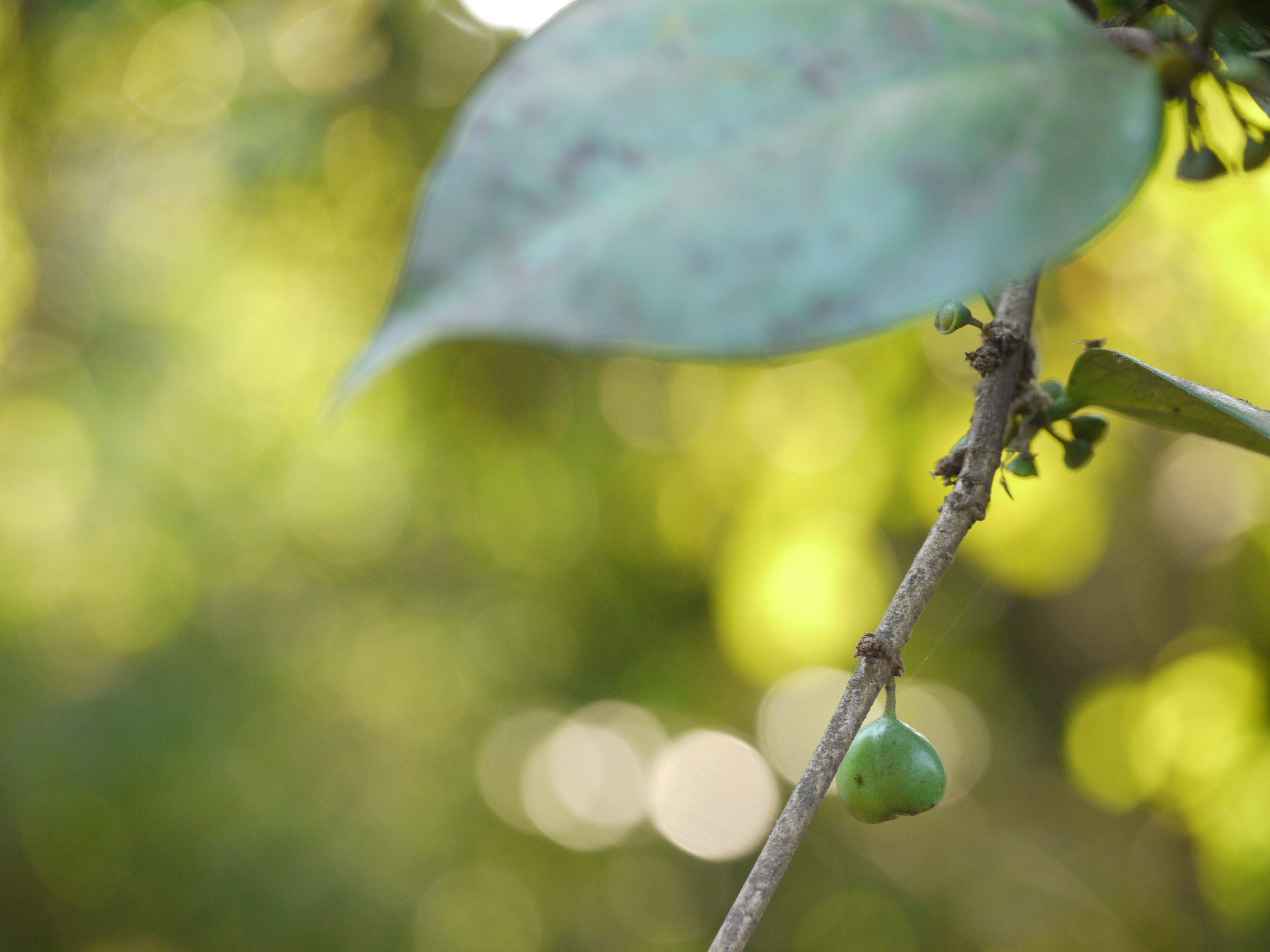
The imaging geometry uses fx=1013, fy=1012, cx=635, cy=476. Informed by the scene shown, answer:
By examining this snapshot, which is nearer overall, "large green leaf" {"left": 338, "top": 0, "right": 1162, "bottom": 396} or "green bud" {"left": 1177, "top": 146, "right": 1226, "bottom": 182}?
"large green leaf" {"left": 338, "top": 0, "right": 1162, "bottom": 396}

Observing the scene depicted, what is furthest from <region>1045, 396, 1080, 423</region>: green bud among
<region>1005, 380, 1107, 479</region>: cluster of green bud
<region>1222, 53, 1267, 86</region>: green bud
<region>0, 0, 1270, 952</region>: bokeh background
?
<region>0, 0, 1270, 952</region>: bokeh background

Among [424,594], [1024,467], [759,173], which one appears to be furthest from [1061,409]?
[424,594]

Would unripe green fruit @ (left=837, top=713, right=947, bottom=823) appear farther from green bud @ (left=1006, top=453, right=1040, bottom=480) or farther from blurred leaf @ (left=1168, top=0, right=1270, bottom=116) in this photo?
blurred leaf @ (left=1168, top=0, right=1270, bottom=116)

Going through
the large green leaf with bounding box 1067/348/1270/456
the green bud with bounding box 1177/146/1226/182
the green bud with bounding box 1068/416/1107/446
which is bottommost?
the green bud with bounding box 1068/416/1107/446

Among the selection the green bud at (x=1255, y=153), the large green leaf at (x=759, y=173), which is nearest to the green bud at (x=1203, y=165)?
the green bud at (x=1255, y=153)

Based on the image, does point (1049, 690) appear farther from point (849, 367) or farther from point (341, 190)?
point (341, 190)

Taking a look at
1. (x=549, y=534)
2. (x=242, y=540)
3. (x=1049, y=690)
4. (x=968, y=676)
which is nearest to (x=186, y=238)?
(x=242, y=540)
